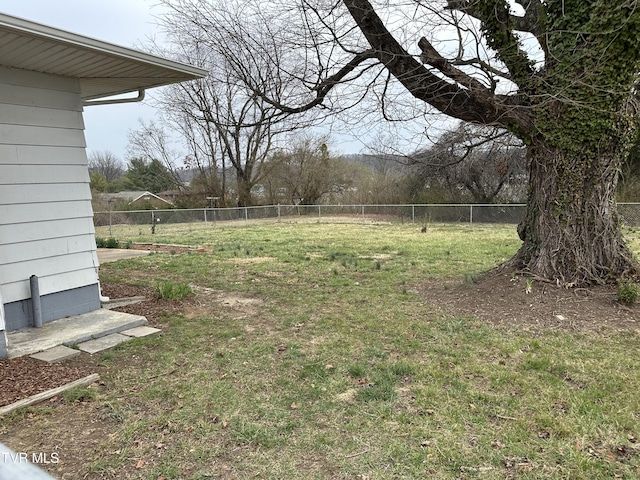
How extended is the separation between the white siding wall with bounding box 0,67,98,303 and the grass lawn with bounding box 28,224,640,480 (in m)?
1.34

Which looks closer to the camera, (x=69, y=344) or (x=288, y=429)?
(x=288, y=429)

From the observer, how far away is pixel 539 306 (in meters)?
4.67

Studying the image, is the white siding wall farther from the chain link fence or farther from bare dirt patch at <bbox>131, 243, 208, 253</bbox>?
the chain link fence

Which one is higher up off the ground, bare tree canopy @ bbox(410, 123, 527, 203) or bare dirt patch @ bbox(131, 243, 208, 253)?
bare tree canopy @ bbox(410, 123, 527, 203)

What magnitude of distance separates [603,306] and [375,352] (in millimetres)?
2748

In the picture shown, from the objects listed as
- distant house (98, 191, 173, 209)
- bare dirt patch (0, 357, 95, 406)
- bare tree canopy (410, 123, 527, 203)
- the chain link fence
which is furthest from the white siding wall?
distant house (98, 191, 173, 209)

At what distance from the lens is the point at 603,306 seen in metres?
4.57

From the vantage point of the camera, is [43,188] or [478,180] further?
[478,180]

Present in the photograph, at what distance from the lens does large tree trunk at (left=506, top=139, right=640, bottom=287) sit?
488 centimetres

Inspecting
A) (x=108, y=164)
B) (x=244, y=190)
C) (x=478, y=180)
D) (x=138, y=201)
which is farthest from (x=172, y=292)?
(x=108, y=164)

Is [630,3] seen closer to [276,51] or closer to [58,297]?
[276,51]

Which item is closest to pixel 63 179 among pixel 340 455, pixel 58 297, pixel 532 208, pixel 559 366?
pixel 58 297

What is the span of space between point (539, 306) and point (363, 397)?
2796 mm

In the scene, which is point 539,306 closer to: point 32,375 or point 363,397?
point 363,397
